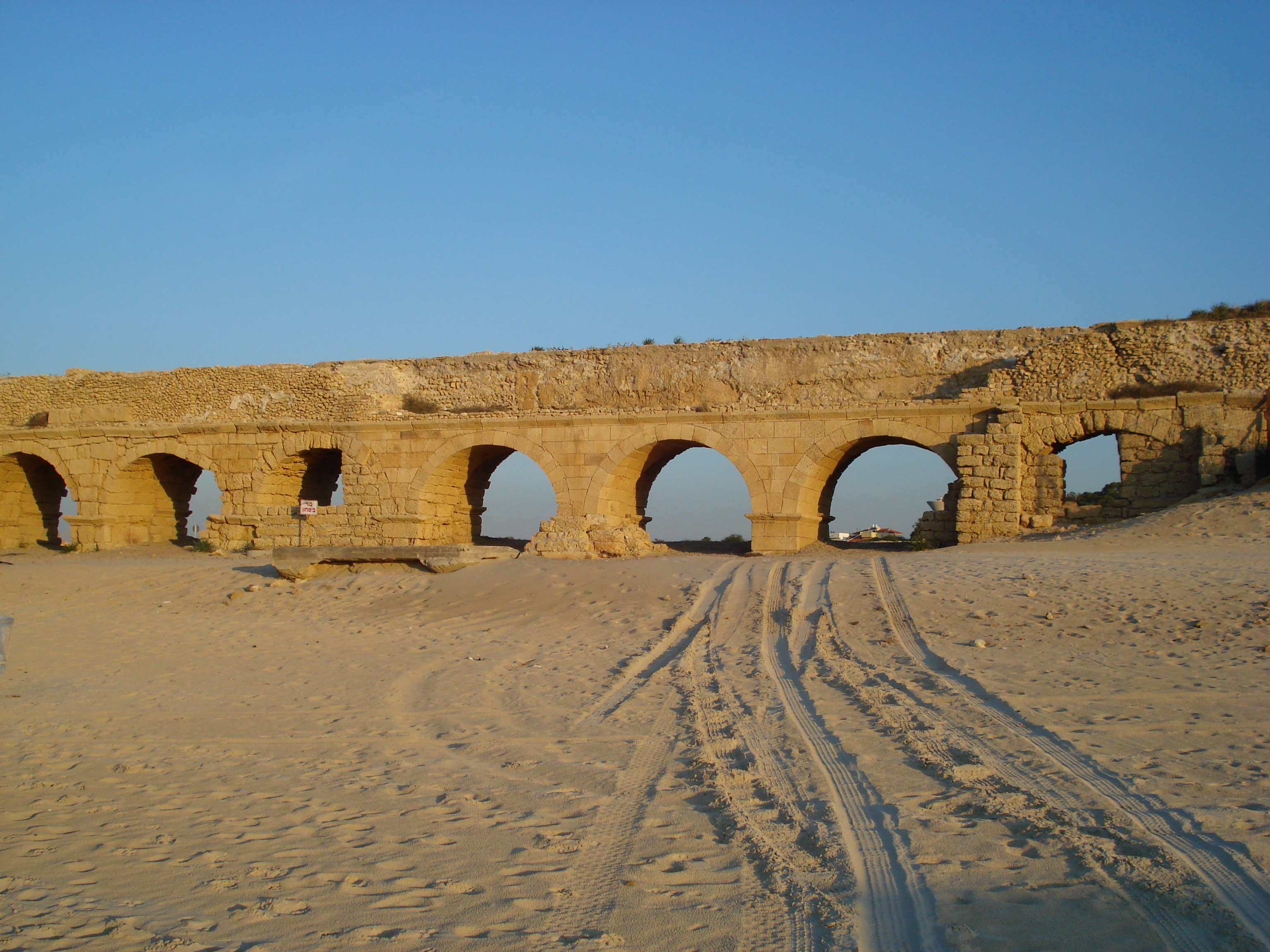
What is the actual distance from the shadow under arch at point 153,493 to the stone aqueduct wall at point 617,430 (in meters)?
0.04

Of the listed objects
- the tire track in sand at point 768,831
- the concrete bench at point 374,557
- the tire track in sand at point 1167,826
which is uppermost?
the concrete bench at point 374,557

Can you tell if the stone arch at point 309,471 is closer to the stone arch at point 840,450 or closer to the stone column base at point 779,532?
the stone column base at point 779,532

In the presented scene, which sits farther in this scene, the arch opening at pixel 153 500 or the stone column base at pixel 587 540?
the arch opening at pixel 153 500

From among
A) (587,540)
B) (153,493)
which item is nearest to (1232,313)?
(587,540)

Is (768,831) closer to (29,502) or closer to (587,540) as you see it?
(587,540)

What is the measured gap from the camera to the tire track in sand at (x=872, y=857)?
2852 millimetres

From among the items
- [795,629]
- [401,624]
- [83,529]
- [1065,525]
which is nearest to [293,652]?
[401,624]

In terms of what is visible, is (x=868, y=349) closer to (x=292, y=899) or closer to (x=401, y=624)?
(x=401, y=624)

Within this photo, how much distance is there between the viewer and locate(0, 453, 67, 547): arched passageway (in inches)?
819

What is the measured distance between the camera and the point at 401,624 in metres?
10.5

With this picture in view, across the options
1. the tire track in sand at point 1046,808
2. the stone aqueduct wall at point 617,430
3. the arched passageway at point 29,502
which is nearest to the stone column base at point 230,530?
the stone aqueduct wall at point 617,430

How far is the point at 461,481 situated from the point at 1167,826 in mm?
15779

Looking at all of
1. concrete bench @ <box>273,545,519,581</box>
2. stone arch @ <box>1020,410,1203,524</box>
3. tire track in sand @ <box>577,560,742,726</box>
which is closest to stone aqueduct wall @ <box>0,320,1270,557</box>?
stone arch @ <box>1020,410,1203,524</box>

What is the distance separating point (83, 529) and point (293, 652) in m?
12.8
